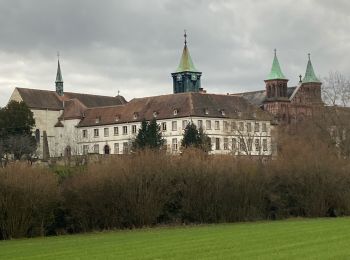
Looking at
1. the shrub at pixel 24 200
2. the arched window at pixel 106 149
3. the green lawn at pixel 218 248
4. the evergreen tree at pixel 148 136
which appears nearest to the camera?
the green lawn at pixel 218 248

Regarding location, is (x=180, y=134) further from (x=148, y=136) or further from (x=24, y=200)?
(x=24, y=200)

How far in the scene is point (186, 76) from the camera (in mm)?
137375

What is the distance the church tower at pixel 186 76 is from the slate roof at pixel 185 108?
19.7 m

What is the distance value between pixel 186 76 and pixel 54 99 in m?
26.8

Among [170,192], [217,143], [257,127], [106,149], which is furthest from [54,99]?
[170,192]

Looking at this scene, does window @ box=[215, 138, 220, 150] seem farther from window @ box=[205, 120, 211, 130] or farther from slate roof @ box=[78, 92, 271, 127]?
slate roof @ box=[78, 92, 271, 127]

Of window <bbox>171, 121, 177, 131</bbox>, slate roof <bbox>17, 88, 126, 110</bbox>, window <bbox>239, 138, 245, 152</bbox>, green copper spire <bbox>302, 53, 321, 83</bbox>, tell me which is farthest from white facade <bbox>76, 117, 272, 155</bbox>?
green copper spire <bbox>302, 53, 321, 83</bbox>

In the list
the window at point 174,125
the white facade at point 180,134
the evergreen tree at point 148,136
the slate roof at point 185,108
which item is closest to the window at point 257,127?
the white facade at point 180,134

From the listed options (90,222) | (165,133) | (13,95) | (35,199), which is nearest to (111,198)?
(90,222)

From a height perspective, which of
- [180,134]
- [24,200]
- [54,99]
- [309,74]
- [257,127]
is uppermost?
[309,74]

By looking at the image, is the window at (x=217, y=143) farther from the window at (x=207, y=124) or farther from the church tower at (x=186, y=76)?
the church tower at (x=186, y=76)

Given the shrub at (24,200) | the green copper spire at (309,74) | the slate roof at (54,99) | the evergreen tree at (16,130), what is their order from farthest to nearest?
the green copper spire at (309,74) < the slate roof at (54,99) < the evergreen tree at (16,130) < the shrub at (24,200)

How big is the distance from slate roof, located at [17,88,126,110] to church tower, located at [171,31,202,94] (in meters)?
11.8

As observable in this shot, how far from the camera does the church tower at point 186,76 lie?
451 ft
